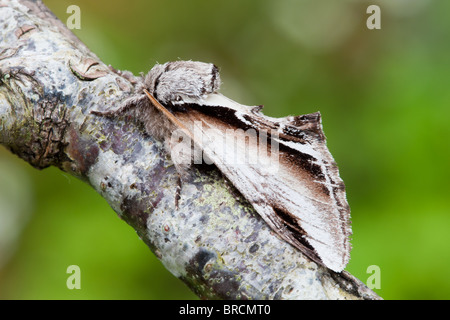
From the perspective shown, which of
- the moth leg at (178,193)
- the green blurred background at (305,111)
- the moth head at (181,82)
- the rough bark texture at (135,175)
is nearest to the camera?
the rough bark texture at (135,175)

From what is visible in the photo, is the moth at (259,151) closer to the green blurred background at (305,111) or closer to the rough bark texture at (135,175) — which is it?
the rough bark texture at (135,175)

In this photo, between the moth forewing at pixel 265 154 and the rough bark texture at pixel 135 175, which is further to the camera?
the moth forewing at pixel 265 154

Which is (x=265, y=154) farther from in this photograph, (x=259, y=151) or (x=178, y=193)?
(x=178, y=193)

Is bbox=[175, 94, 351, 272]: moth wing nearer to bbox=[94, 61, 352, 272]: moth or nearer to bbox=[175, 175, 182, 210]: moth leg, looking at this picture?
bbox=[94, 61, 352, 272]: moth

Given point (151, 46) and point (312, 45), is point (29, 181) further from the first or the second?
point (312, 45)

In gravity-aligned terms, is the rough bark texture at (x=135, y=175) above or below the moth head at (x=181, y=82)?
→ below

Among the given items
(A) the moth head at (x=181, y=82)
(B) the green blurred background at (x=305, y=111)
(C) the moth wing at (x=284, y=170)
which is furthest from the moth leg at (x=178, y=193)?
(B) the green blurred background at (x=305, y=111)

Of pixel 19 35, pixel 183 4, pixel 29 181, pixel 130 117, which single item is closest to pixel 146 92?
pixel 130 117

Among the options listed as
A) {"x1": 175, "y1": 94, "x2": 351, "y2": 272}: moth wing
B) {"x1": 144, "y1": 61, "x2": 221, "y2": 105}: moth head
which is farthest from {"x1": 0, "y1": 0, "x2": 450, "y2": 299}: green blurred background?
{"x1": 175, "y1": 94, "x2": 351, "y2": 272}: moth wing

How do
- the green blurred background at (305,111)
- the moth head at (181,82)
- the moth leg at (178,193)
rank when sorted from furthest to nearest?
1. the green blurred background at (305,111)
2. the moth head at (181,82)
3. the moth leg at (178,193)
